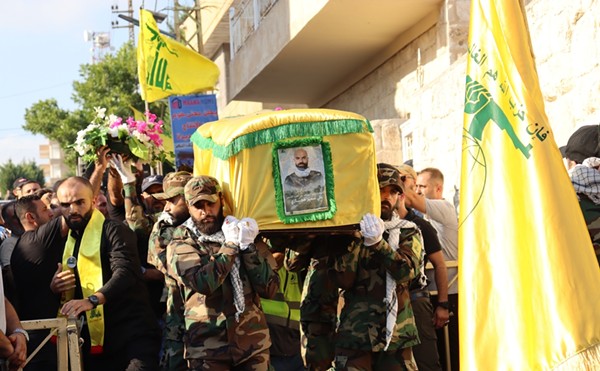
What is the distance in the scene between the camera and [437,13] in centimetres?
1496

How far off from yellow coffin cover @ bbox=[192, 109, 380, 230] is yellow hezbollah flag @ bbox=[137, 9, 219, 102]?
8.48 m

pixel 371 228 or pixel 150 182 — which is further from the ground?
pixel 150 182

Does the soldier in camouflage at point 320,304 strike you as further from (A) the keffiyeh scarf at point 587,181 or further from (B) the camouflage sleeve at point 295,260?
(A) the keffiyeh scarf at point 587,181

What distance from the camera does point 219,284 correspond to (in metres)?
5.70

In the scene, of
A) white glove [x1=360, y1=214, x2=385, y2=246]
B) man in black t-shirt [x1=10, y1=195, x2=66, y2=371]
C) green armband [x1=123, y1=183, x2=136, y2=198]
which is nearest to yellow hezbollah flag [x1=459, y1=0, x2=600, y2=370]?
white glove [x1=360, y1=214, x2=385, y2=246]

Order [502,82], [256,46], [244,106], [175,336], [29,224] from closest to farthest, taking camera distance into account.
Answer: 1. [502,82]
2. [175,336]
3. [29,224]
4. [256,46]
5. [244,106]

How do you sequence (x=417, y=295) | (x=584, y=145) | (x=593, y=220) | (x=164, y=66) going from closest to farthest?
(x=593, y=220), (x=584, y=145), (x=417, y=295), (x=164, y=66)

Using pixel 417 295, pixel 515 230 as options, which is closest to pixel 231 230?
pixel 417 295

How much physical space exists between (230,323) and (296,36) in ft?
38.6

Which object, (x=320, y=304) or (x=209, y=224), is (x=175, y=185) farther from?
(x=320, y=304)

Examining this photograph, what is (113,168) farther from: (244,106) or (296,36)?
(244,106)

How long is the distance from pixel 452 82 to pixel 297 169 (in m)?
5.06

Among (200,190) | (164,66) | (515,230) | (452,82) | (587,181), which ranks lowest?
(515,230)

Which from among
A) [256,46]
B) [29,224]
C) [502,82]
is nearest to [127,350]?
[29,224]
